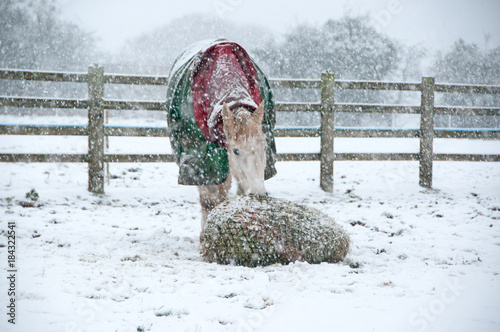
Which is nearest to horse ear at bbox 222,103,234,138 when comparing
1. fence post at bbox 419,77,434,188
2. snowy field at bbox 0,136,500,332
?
snowy field at bbox 0,136,500,332

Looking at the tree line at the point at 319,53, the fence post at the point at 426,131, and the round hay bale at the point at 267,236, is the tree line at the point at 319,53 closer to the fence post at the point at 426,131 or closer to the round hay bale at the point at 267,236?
the fence post at the point at 426,131

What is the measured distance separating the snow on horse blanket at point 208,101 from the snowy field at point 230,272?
2.20ft

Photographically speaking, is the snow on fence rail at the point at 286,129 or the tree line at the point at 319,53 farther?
the tree line at the point at 319,53

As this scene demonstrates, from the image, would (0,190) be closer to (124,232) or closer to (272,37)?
(124,232)

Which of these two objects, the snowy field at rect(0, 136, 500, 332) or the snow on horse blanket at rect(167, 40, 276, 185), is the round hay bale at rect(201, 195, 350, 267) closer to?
the snowy field at rect(0, 136, 500, 332)

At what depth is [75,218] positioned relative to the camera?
3.93 m

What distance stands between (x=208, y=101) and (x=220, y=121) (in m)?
0.40

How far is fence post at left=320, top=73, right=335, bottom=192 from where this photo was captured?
223 inches

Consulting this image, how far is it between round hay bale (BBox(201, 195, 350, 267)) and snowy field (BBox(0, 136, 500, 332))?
103 mm

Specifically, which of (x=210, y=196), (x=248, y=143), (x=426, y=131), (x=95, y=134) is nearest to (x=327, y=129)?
(x=426, y=131)

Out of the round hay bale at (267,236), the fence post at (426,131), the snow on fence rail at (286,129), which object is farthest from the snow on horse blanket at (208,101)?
the fence post at (426,131)

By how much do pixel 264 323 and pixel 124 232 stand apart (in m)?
2.21

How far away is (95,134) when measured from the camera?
204 inches

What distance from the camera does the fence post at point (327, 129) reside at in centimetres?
568
